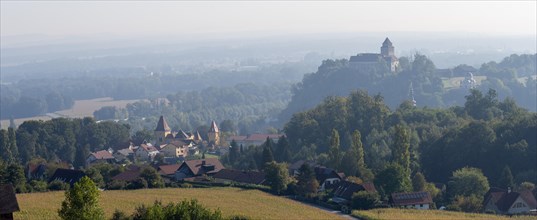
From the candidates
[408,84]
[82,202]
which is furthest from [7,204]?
[408,84]

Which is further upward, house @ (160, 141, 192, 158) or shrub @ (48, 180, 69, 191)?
shrub @ (48, 180, 69, 191)

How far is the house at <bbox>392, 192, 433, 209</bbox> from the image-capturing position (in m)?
44.5

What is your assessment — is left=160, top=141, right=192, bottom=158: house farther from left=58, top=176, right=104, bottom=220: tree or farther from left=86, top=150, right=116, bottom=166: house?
left=58, top=176, right=104, bottom=220: tree

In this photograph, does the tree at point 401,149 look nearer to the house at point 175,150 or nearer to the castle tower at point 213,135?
the house at point 175,150

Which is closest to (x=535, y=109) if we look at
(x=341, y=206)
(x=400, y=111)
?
(x=400, y=111)

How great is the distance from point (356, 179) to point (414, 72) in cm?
7445

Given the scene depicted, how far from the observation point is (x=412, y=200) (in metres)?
44.9

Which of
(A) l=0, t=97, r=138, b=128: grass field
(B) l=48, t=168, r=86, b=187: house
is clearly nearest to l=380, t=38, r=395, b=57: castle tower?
(A) l=0, t=97, r=138, b=128: grass field

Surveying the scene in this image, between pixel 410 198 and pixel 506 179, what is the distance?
9265 millimetres

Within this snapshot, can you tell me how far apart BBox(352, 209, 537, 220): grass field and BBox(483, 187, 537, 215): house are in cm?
297

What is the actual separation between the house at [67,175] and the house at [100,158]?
47.7 ft

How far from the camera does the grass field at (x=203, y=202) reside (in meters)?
36.4

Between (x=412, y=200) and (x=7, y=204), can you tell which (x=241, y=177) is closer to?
(x=412, y=200)

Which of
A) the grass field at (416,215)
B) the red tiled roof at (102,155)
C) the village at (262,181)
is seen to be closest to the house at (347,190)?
the village at (262,181)
